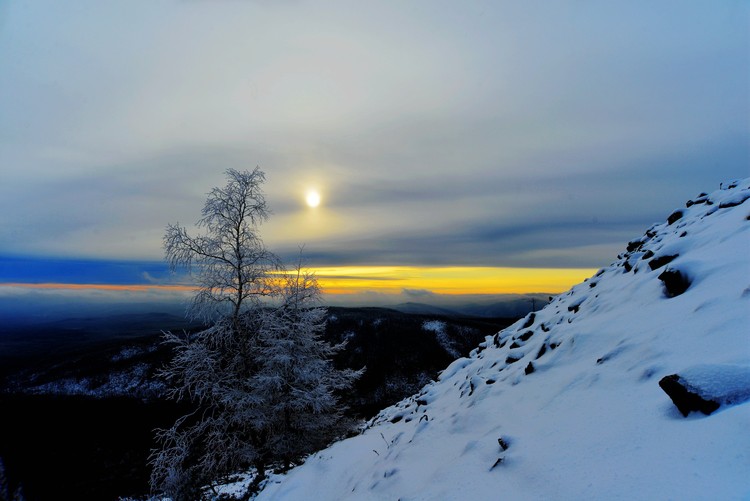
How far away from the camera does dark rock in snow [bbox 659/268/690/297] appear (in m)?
4.49

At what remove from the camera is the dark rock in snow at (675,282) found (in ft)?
14.7

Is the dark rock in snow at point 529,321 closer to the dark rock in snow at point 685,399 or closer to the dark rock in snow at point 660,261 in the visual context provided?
the dark rock in snow at point 660,261

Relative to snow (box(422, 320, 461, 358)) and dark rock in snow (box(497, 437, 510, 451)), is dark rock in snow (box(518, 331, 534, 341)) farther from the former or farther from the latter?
snow (box(422, 320, 461, 358))

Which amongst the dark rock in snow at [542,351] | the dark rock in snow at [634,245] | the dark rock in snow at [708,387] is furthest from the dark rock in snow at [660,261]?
the dark rock in snow at [708,387]

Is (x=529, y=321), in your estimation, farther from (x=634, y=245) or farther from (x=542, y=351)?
(x=634, y=245)

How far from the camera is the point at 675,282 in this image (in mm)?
4578

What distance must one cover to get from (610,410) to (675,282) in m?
2.63

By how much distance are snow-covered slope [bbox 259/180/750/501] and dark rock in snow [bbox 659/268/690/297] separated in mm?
16

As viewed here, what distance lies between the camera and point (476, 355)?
9.96 m

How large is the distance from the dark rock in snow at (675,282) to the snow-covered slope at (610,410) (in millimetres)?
16

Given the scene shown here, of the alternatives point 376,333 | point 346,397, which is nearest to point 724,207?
point 346,397

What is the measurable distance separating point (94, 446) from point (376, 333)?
48893 millimetres

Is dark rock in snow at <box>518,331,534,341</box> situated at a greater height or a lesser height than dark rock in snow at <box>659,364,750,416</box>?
lesser

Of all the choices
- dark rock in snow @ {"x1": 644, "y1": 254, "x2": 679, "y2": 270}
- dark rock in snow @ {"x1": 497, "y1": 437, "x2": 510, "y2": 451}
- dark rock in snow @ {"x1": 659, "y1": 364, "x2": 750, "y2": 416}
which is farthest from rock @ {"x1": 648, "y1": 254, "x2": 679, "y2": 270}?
dark rock in snow @ {"x1": 497, "y1": 437, "x2": 510, "y2": 451}
